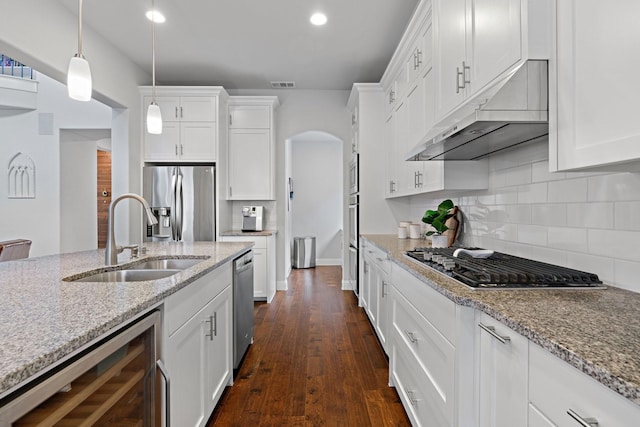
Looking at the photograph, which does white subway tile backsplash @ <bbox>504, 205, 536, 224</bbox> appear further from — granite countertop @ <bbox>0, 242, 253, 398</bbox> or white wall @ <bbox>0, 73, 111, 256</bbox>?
white wall @ <bbox>0, 73, 111, 256</bbox>

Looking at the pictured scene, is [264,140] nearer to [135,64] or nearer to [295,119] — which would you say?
[295,119]

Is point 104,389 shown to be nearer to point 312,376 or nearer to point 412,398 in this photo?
point 412,398

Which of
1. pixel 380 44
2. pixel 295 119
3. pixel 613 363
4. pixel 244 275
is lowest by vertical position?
pixel 244 275

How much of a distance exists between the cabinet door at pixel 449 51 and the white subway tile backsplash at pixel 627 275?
0.99 metres

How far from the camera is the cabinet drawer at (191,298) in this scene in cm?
129

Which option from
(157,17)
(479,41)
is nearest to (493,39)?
(479,41)

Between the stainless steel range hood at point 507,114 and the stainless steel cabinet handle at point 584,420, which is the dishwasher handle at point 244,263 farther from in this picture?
the stainless steel cabinet handle at point 584,420

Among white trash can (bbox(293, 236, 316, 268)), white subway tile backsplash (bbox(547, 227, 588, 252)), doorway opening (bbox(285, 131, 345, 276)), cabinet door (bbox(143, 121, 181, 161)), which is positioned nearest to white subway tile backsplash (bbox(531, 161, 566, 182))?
white subway tile backsplash (bbox(547, 227, 588, 252))

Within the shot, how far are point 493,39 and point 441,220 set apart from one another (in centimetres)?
130

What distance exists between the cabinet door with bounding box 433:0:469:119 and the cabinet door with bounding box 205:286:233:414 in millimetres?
1710

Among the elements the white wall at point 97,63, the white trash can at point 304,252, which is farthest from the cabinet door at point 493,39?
the white trash can at point 304,252

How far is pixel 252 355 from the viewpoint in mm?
2779

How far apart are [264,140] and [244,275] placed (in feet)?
8.25

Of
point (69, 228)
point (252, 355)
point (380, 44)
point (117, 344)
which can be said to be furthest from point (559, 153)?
point (69, 228)
